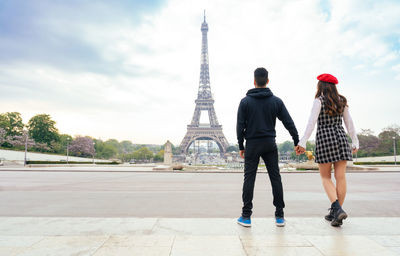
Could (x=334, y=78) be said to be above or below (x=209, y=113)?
below

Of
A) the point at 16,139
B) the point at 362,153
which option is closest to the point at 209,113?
the point at 362,153

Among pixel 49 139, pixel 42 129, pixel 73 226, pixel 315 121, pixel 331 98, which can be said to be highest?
pixel 42 129

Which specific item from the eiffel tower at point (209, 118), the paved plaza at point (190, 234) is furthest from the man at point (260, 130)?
the eiffel tower at point (209, 118)

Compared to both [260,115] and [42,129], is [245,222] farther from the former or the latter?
[42,129]

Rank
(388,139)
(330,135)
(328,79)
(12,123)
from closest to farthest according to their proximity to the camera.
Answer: (330,135) → (328,79) → (388,139) → (12,123)

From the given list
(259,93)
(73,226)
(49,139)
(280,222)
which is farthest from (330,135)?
(49,139)

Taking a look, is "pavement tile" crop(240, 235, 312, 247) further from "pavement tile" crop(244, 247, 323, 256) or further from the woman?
the woman

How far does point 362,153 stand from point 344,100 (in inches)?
2511

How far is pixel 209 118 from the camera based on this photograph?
75.2 metres

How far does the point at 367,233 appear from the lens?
3.08 metres

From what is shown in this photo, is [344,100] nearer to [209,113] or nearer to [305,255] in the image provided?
[305,255]

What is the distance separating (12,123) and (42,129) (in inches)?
256

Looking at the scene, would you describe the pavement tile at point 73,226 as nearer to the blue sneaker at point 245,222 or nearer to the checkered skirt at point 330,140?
the blue sneaker at point 245,222

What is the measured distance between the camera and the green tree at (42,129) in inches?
2376
